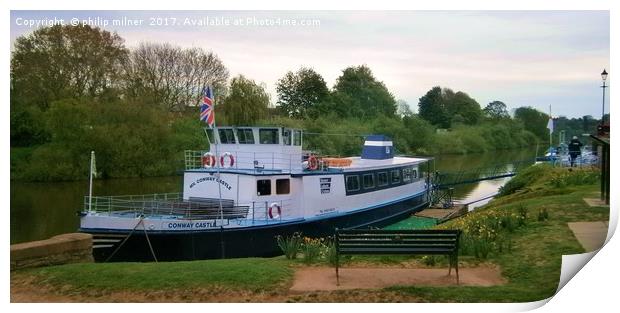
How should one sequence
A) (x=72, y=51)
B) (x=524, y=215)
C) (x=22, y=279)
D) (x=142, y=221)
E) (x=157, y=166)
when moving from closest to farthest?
(x=22, y=279), (x=524, y=215), (x=142, y=221), (x=72, y=51), (x=157, y=166)

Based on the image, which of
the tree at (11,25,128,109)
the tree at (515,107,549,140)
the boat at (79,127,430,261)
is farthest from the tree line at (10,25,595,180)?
the tree at (515,107,549,140)

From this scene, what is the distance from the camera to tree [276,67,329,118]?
40.0 metres

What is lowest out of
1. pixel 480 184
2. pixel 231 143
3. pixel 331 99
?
pixel 480 184

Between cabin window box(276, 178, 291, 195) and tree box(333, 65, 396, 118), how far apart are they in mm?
27733

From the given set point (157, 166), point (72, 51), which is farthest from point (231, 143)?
point (157, 166)

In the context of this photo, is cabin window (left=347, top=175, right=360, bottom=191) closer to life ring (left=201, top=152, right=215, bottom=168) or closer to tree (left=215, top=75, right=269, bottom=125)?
life ring (left=201, top=152, right=215, bottom=168)

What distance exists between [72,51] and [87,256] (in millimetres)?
17260

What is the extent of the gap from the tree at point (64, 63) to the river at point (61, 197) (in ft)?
13.7

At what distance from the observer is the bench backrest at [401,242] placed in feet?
27.8

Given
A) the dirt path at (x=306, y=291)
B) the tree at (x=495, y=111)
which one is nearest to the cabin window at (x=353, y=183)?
the dirt path at (x=306, y=291)

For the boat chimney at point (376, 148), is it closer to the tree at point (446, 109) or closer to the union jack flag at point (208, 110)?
the union jack flag at point (208, 110)

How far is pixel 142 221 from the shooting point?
12797 millimetres

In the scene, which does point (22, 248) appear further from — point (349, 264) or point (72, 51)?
point (72, 51)

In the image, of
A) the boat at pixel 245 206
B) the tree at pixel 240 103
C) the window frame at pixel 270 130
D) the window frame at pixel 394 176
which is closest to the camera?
the boat at pixel 245 206
